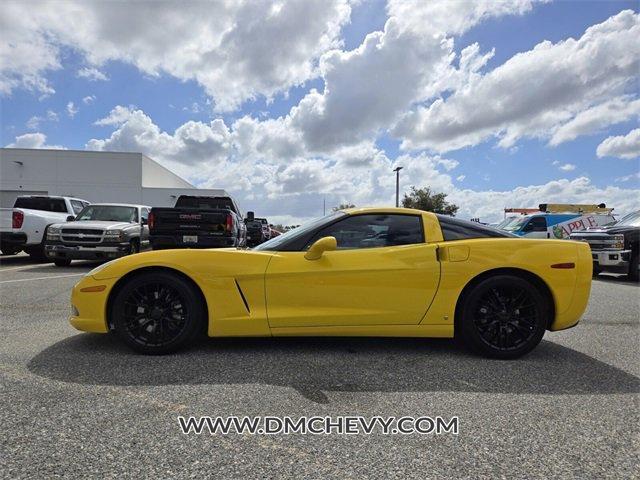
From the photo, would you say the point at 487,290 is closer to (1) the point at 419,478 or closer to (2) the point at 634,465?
(2) the point at 634,465

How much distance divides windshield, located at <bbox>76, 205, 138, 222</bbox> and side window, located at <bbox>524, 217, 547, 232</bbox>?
14.1 meters

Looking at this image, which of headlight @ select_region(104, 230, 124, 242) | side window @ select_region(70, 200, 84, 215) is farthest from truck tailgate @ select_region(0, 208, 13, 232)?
headlight @ select_region(104, 230, 124, 242)

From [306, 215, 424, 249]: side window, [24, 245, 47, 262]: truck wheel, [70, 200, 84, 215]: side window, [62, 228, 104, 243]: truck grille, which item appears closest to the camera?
[306, 215, 424, 249]: side window

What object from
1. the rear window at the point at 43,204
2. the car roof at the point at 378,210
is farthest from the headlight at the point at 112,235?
the car roof at the point at 378,210

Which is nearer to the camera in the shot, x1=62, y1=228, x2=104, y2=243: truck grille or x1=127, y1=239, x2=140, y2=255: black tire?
x1=62, y1=228, x2=104, y2=243: truck grille

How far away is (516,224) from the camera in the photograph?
1730cm

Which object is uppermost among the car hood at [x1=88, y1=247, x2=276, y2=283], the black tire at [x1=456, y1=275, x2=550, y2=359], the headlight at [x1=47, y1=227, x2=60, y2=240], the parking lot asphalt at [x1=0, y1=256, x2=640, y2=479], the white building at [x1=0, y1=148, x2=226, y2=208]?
the white building at [x1=0, y1=148, x2=226, y2=208]

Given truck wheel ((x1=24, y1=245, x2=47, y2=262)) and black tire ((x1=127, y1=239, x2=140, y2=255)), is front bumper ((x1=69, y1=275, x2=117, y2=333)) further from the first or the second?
truck wheel ((x1=24, y1=245, x2=47, y2=262))

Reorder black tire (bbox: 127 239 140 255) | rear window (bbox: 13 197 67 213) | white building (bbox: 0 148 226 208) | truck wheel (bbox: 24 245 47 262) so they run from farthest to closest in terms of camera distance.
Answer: white building (bbox: 0 148 226 208) → rear window (bbox: 13 197 67 213) → truck wheel (bbox: 24 245 47 262) → black tire (bbox: 127 239 140 255)

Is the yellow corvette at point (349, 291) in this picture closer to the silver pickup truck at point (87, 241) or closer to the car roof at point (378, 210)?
the car roof at point (378, 210)

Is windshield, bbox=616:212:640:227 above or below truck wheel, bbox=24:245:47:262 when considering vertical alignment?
above

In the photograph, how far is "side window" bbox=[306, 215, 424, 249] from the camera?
369 cm

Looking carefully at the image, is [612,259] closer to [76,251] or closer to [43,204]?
[76,251]

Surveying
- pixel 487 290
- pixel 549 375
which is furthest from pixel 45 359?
pixel 549 375
